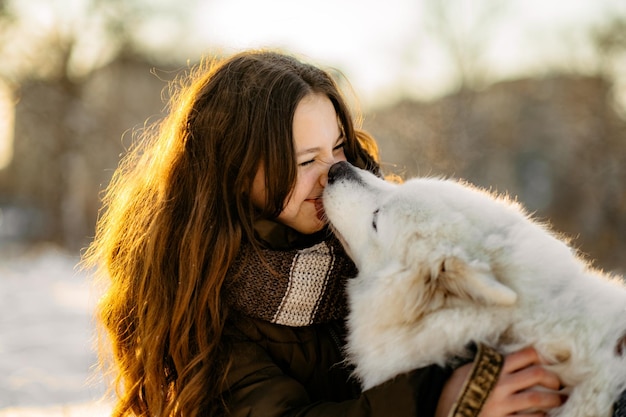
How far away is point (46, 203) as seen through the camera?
1748cm

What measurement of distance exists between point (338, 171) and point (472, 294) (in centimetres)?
87

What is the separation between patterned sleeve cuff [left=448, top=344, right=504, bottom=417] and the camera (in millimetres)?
1799

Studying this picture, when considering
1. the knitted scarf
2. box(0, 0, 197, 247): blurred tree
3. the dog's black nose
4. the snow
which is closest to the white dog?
the knitted scarf

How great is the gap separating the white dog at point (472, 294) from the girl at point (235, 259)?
0.86 feet

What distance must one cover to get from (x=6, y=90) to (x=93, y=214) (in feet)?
15.9

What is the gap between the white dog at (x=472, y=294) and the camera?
69.7 inches

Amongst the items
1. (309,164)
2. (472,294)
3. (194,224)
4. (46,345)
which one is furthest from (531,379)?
(46,345)

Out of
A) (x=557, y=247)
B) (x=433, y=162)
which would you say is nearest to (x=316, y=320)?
(x=557, y=247)

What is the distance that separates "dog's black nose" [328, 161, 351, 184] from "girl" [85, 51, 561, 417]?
3.0 inches

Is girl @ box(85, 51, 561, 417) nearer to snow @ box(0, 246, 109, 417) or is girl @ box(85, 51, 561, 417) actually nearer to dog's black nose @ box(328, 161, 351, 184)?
dog's black nose @ box(328, 161, 351, 184)

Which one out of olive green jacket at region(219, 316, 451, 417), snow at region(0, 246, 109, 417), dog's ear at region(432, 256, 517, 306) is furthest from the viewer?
snow at region(0, 246, 109, 417)

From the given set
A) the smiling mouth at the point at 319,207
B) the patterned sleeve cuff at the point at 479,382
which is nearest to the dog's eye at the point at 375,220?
the smiling mouth at the point at 319,207

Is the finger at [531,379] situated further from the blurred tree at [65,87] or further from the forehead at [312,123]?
the blurred tree at [65,87]

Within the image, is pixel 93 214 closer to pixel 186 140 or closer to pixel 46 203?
pixel 46 203
